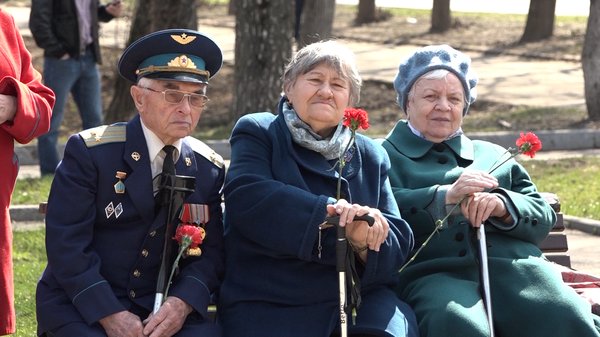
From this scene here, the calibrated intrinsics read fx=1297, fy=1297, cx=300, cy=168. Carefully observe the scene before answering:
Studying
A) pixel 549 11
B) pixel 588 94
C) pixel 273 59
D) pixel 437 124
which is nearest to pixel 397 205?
pixel 437 124

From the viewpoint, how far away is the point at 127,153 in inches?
186

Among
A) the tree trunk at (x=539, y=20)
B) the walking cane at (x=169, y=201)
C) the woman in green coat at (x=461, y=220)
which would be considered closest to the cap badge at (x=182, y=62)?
the walking cane at (x=169, y=201)

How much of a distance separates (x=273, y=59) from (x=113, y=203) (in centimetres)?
818

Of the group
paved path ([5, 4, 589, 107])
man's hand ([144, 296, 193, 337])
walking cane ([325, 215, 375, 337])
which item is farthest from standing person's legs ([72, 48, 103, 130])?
walking cane ([325, 215, 375, 337])

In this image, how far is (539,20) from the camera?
2131 cm

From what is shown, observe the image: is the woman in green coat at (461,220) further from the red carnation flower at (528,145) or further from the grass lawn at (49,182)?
the grass lawn at (49,182)

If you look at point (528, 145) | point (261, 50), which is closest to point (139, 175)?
point (528, 145)

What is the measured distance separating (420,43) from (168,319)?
1748 centimetres

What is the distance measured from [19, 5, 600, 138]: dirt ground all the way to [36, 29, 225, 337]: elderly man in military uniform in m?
8.82

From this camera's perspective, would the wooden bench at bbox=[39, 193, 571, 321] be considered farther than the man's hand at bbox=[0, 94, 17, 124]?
Yes

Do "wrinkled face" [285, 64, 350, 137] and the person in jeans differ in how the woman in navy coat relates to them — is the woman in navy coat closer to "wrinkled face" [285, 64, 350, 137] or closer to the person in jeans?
"wrinkled face" [285, 64, 350, 137]

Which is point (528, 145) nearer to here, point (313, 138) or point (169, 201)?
point (313, 138)

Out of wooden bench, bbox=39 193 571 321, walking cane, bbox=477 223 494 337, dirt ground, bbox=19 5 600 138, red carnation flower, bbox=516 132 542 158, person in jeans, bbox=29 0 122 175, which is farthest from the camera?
dirt ground, bbox=19 5 600 138

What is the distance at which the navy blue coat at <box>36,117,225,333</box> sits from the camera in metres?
4.58
